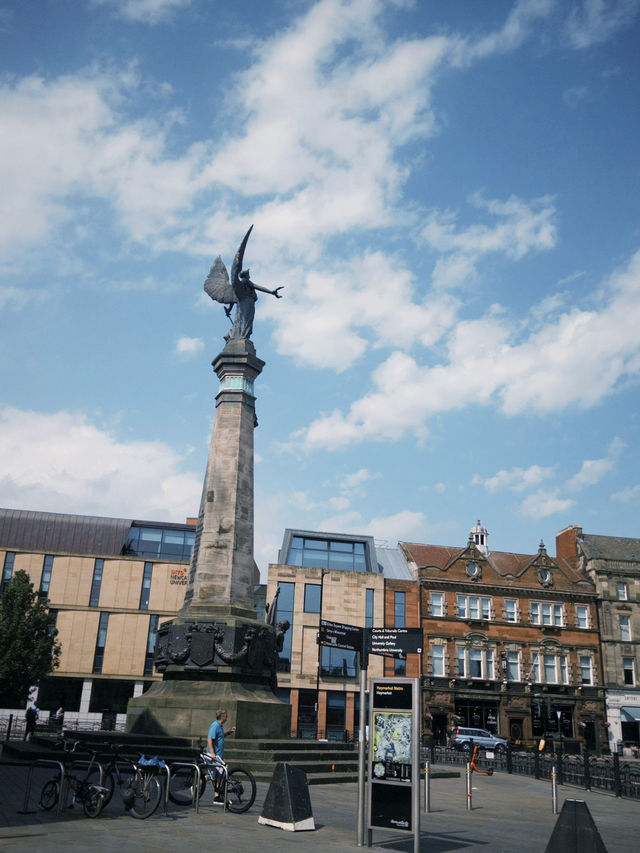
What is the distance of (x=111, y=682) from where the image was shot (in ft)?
160

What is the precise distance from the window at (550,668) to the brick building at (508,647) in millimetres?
66

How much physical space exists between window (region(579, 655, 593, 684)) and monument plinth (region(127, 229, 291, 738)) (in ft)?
116

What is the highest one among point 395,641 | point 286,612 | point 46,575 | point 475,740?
point 46,575

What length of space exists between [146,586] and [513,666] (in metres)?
26.2

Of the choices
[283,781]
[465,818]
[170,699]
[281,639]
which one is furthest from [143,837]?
[281,639]

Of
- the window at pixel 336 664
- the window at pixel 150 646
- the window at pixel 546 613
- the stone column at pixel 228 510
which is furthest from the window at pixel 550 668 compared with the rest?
the stone column at pixel 228 510

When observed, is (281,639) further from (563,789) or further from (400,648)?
(400,648)

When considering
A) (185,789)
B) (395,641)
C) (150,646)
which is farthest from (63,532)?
(395,641)

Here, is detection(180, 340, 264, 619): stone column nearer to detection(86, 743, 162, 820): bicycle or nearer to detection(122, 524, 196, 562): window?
detection(86, 743, 162, 820): bicycle

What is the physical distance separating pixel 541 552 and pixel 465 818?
41.5 metres

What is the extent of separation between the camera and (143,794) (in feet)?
35.3

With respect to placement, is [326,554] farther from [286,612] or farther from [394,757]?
[394,757]

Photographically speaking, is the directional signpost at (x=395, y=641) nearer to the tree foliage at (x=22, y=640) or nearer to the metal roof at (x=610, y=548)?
the tree foliage at (x=22, y=640)

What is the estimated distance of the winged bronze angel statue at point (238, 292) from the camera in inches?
961
